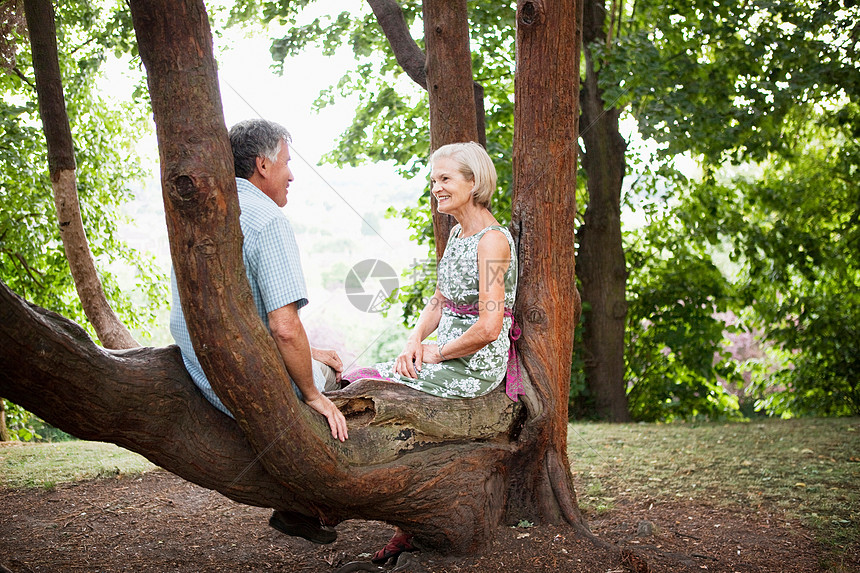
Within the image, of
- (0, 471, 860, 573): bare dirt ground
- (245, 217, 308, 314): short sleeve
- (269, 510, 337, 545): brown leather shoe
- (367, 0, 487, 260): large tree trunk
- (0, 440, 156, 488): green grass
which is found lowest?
(0, 471, 860, 573): bare dirt ground

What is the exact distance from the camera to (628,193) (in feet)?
28.2

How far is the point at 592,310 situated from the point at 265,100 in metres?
4.27

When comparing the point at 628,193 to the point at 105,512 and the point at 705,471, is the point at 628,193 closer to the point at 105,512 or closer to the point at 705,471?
the point at 705,471

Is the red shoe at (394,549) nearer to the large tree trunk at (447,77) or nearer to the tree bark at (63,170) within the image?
the large tree trunk at (447,77)

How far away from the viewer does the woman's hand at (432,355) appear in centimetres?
306

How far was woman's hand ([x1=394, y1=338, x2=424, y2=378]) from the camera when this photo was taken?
2971 millimetres

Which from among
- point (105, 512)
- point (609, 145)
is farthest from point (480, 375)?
point (609, 145)

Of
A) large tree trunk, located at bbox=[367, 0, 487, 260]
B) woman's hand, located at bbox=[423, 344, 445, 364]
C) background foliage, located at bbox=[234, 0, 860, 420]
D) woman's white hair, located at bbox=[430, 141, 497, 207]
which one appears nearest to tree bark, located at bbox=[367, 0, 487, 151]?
large tree trunk, located at bbox=[367, 0, 487, 260]

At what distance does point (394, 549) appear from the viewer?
318 centimetres

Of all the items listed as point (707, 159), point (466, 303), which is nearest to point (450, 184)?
point (466, 303)

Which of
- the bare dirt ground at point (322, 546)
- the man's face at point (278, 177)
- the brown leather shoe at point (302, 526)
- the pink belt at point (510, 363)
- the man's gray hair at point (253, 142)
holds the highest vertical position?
the man's gray hair at point (253, 142)

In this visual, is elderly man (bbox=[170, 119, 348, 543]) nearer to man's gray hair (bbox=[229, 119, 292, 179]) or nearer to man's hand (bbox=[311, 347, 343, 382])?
man's gray hair (bbox=[229, 119, 292, 179])

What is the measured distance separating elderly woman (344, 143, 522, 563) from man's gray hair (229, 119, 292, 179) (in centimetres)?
82

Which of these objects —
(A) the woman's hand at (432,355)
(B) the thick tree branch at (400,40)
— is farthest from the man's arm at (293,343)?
(B) the thick tree branch at (400,40)
